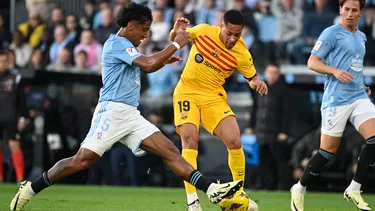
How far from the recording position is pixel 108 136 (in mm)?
10109

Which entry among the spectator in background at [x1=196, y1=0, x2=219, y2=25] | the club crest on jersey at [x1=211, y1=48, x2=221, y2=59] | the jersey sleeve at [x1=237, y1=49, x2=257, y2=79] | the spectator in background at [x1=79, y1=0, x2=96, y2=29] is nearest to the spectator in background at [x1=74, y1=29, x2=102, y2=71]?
the spectator in background at [x1=79, y1=0, x2=96, y2=29]

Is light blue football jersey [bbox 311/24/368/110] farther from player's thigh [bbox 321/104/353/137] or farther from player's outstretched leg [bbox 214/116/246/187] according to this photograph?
player's outstretched leg [bbox 214/116/246/187]

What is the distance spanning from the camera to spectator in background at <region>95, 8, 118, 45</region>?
2180 centimetres

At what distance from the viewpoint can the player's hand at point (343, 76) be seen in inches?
430

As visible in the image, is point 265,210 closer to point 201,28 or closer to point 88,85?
point 201,28

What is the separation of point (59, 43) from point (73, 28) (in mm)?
540

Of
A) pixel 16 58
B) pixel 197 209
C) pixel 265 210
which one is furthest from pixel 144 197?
pixel 16 58

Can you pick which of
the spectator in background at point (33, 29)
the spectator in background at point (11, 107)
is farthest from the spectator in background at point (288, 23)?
the spectator in background at point (33, 29)

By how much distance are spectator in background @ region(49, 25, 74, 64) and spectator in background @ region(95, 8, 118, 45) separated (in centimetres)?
73

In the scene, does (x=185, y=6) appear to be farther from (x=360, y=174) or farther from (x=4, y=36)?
(x=360, y=174)

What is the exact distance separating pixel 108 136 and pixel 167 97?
9416mm

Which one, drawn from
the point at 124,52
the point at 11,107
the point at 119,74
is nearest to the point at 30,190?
the point at 119,74

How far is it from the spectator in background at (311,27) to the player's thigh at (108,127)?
965 cm

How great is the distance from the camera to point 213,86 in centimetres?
1181
